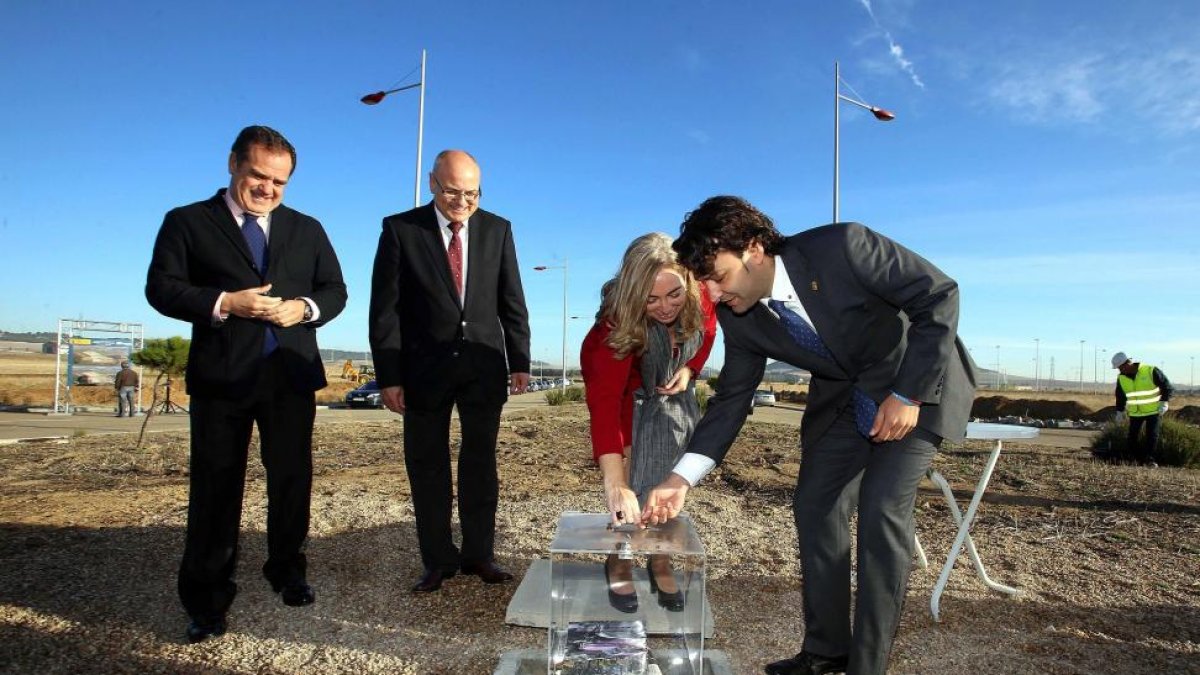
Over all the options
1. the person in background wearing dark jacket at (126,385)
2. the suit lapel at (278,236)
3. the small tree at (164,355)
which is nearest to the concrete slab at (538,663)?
the suit lapel at (278,236)

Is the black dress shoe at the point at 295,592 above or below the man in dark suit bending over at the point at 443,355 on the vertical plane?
below

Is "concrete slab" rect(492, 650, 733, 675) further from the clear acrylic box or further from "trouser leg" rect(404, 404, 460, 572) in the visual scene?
"trouser leg" rect(404, 404, 460, 572)

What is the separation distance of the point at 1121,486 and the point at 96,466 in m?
10.9

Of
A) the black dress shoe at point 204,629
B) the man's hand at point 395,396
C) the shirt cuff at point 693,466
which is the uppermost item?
the man's hand at point 395,396

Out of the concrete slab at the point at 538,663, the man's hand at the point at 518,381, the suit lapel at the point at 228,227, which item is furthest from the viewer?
the man's hand at the point at 518,381

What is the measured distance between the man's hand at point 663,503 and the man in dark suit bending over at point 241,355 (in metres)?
1.65

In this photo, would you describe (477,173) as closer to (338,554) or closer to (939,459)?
(338,554)

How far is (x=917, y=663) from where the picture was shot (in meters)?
3.02

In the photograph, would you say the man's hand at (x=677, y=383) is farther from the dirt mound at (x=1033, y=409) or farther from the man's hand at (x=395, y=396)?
the dirt mound at (x=1033, y=409)

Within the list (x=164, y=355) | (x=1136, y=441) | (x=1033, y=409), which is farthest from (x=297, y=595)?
(x=1033, y=409)

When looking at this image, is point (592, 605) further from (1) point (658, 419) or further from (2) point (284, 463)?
(2) point (284, 463)

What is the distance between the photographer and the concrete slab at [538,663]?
8.62 feet

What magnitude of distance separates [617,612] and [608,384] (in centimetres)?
91

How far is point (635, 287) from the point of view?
10.3 feet
